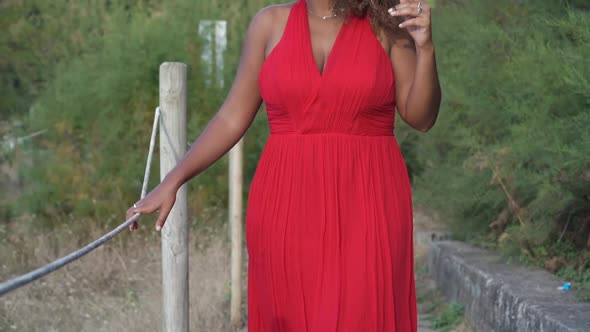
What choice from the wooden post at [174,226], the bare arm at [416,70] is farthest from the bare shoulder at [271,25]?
the wooden post at [174,226]

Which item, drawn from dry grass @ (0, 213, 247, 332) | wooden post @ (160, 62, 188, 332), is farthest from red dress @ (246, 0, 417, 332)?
dry grass @ (0, 213, 247, 332)

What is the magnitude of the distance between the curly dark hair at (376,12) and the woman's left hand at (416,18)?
7.6 inches

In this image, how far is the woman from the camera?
9.09 feet

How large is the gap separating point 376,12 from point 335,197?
0.57 m

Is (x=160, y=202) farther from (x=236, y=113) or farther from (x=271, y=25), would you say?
(x=271, y=25)

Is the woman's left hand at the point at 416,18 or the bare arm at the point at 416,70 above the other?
the woman's left hand at the point at 416,18

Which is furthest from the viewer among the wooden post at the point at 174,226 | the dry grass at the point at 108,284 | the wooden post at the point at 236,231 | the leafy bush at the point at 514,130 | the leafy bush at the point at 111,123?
the leafy bush at the point at 111,123

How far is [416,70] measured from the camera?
2770mm

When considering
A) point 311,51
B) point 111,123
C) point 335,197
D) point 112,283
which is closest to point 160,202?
point 335,197

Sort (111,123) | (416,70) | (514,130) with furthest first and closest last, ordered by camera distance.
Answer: (111,123) → (514,130) → (416,70)

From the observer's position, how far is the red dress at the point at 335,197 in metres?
2.77

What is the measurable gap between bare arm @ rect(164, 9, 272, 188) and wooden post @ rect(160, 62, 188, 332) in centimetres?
77

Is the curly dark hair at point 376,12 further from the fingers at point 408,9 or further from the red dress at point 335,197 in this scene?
the fingers at point 408,9

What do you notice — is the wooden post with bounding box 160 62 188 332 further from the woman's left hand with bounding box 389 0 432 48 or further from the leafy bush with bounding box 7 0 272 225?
the leafy bush with bounding box 7 0 272 225
